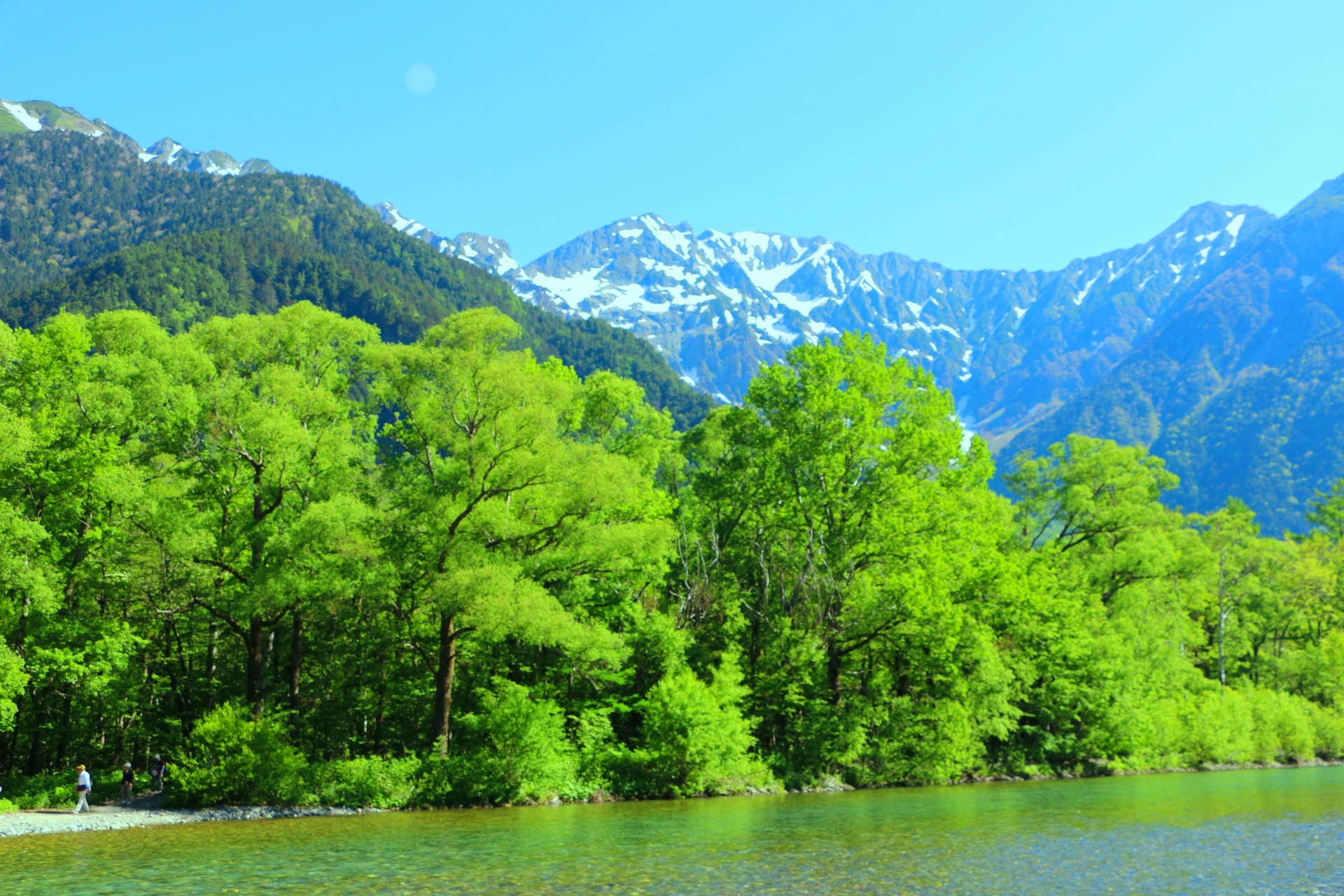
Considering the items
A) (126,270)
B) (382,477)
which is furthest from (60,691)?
(126,270)

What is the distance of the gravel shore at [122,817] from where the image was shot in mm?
26016

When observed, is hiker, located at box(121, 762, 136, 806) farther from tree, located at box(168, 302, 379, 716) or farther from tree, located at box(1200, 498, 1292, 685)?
tree, located at box(1200, 498, 1292, 685)

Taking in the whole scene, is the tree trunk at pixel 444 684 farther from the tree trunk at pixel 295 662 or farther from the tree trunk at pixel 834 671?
the tree trunk at pixel 834 671

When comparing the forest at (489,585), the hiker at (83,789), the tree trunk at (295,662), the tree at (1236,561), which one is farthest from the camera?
the tree at (1236,561)

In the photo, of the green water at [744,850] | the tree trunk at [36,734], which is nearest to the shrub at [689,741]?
the green water at [744,850]

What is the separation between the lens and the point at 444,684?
3288cm

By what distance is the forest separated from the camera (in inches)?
1228

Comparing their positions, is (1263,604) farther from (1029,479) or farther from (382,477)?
(382,477)

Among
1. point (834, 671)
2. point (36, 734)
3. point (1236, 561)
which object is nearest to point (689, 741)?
point (834, 671)

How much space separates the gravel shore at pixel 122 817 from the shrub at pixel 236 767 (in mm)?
637

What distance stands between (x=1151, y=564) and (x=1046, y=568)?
10.7m

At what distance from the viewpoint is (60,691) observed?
33281mm

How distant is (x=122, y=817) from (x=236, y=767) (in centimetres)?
319

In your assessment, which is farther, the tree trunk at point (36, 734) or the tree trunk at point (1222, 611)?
the tree trunk at point (1222, 611)
